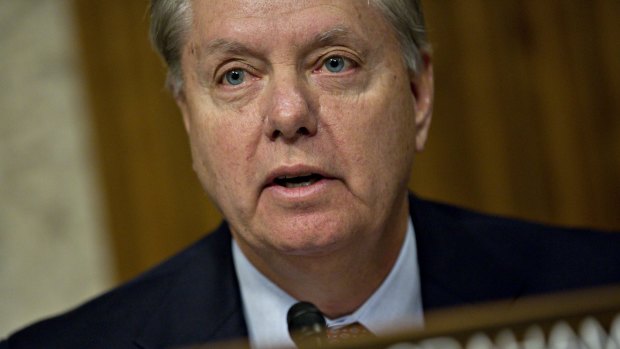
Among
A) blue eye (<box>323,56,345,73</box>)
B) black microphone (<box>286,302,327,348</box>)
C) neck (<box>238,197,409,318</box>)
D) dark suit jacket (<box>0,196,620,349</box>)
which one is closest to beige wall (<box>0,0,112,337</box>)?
dark suit jacket (<box>0,196,620,349</box>)

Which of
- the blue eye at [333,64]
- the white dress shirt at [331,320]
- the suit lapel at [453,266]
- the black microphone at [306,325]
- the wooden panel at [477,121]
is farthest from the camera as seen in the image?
the wooden panel at [477,121]

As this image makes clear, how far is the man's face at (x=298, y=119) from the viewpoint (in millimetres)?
2041

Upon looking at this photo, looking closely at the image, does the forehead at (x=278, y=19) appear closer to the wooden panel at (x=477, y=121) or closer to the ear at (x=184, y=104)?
the ear at (x=184, y=104)

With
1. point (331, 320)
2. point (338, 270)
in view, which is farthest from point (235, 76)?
point (331, 320)

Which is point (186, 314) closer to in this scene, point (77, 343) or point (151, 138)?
point (77, 343)

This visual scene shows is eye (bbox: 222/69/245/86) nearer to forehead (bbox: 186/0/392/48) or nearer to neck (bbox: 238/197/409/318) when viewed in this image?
forehead (bbox: 186/0/392/48)

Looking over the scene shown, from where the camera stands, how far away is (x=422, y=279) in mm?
2412

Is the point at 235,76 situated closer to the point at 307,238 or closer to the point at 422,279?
the point at 307,238

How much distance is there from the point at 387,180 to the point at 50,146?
209 cm

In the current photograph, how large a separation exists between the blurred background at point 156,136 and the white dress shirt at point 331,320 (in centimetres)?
154

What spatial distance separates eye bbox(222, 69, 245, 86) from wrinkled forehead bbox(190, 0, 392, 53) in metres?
0.07

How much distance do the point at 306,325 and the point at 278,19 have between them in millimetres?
652

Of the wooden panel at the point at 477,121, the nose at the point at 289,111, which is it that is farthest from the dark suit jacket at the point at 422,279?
the wooden panel at the point at 477,121

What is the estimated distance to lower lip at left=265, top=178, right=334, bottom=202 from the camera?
203 centimetres
